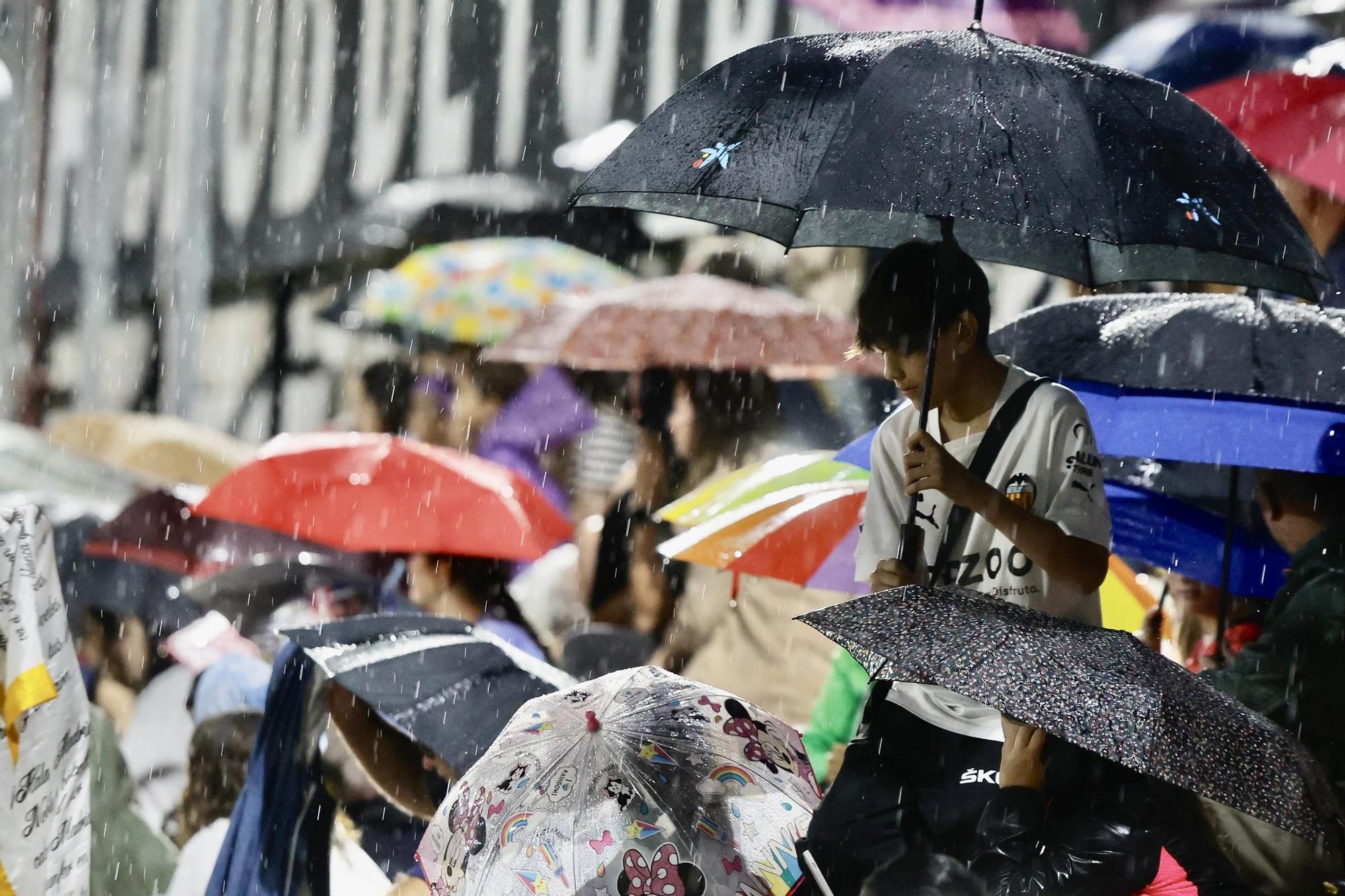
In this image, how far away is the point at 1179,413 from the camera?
4492 mm

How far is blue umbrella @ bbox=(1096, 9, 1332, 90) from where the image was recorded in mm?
7988

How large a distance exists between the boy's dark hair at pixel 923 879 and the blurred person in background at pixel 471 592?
280 centimetres

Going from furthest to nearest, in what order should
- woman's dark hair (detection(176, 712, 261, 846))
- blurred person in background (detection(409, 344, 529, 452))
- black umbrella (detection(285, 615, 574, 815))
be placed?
1. blurred person in background (detection(409, 344, 529, 452))
2. woman's dark hair (detection(176, 712, 261, 846))
3. black umbrella (detection(285, 615, 574, 815))

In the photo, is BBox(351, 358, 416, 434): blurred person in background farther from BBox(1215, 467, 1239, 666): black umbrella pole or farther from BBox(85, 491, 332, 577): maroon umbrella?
BBox(1215, 467, 1239, 666): black umbrella pole

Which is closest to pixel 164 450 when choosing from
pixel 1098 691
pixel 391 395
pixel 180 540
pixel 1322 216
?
pixel 391 395

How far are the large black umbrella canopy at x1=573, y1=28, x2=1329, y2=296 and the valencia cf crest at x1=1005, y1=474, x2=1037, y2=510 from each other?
18.7 inches

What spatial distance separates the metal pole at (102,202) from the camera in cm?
1625

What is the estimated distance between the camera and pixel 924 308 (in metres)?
3.34

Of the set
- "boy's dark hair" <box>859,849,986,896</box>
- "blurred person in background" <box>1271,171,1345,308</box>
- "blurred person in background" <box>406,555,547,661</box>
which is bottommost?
"blurred person in background" <box>406,555,547,661</box>

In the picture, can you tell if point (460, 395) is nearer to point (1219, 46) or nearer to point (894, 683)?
point (1219, 46)

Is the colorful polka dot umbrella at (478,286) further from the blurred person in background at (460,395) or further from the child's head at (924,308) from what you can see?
the child's head at (924,308)

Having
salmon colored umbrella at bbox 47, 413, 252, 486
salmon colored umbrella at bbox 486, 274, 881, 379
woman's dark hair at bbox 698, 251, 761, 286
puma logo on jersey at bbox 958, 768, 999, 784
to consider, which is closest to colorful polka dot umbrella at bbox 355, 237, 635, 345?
woman's dark hair at bbox 698, 251, 761, 286

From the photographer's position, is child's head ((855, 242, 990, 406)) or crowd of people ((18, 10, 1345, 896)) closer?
crowd of people ((18, 10, 1345, 896))

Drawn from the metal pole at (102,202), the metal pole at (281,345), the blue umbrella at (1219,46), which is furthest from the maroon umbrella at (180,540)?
the metal pole at (102,202)
